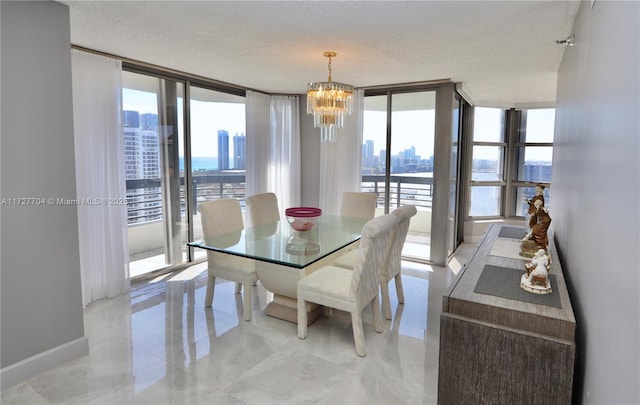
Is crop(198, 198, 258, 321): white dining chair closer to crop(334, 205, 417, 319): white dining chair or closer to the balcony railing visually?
crop(334, 205, 417, 319): white dining chair

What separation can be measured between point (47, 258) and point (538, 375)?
9.29 ft

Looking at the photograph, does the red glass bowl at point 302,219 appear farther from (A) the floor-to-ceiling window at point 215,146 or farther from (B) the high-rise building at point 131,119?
(B) the high-rise building at point 131,119

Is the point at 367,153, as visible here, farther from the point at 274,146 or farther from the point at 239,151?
the point at 239,151

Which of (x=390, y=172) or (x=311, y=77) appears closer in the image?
(x=311, y=77)

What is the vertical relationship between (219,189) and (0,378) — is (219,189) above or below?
above

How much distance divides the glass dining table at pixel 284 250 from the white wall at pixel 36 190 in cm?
92

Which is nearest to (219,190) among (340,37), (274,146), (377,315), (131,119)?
(274,146)

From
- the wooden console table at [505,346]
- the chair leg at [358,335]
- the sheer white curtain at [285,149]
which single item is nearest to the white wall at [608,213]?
the wooden console table at [505,346]

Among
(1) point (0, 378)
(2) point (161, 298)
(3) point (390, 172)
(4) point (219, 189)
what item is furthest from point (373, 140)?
(1) point (0, 378)

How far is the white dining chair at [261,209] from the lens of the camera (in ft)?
13.7

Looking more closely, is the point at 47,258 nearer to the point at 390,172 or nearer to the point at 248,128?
the point at 248,128

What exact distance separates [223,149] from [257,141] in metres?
0.59

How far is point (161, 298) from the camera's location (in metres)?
3.65

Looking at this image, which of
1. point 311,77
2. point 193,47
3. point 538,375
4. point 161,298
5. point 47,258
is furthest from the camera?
point 311,77
